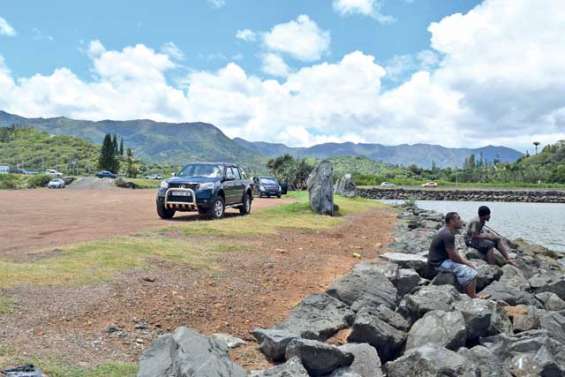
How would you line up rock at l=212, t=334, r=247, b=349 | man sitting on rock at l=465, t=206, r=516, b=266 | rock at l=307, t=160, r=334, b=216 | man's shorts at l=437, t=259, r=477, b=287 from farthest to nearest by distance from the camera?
rock at l=307, t=160, r=334, b=216, man sitting on rock at l=465, t=206, r=516, b=266, man's shorts at l=437, t=259, r=477, b=287, rock at l=212, t=334, r=247, b=349

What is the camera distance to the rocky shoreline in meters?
6.43

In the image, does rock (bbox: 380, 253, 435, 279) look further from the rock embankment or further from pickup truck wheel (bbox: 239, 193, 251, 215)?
the rock embankment

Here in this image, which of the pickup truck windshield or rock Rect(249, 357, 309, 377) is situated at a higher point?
the pickup truck windshield

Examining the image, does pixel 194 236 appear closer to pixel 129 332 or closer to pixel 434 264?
pixel 434 264

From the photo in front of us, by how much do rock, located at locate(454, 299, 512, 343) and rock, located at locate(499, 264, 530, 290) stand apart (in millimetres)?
3434

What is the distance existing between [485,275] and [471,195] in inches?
4003

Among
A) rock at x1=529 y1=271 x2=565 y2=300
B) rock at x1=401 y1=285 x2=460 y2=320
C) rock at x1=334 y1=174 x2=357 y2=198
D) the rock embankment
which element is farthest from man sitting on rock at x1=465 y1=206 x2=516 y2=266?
the rock embankment

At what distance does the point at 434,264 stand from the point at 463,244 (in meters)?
5.91

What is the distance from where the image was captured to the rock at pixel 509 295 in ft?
39.0

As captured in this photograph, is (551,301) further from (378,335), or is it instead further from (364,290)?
(378,335)

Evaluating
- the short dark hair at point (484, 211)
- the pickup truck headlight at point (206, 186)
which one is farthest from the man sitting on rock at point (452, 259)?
the pickup truck headlight at point (206, 186)

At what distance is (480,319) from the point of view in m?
8.98

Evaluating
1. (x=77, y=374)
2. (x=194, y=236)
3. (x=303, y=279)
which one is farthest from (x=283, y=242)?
(x=77, y=374)

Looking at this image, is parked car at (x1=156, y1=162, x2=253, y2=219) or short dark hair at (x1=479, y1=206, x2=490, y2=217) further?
parked car at (x1=156, y1=162, x2=253, y2=219)
